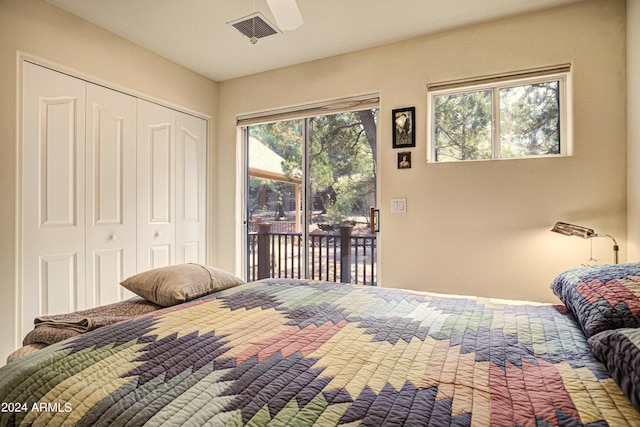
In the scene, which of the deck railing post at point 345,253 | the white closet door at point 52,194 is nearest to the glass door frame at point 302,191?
the deck railing post at point 345,253

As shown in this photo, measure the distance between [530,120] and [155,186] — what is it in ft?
10.2

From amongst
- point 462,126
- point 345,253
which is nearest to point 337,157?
point 345,253

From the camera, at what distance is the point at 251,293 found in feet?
5.93

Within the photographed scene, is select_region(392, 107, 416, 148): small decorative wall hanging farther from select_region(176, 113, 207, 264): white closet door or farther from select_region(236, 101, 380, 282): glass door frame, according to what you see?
select_region(176, 113, 207, 264): white closet door

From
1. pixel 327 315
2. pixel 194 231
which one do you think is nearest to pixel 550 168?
pixel 327 315

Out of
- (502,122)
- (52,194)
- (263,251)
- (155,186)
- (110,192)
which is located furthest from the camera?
(263,251)

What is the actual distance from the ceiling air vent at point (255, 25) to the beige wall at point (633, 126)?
2.22 m

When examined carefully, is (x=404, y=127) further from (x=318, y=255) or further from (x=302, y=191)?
(x=318, y=255)

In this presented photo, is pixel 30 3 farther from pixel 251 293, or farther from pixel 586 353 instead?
pixel 586 353

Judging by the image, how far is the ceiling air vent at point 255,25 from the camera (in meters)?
2.23

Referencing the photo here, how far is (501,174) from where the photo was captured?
8.07ft

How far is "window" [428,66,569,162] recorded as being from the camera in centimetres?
243

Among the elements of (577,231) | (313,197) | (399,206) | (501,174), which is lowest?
(577,231)

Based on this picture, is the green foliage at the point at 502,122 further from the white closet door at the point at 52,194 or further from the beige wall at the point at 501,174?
the white closet door at the point at 52,194
